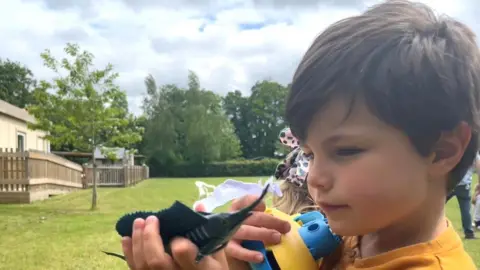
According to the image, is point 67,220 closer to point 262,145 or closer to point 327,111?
point 327,111

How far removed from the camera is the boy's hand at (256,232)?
4.22ft

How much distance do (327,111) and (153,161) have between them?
6162cm

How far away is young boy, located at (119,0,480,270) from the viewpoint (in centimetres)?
111

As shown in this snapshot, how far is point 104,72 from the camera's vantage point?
56.1 ft

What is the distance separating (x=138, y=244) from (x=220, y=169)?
58213mm

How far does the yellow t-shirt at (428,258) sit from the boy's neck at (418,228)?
3 cm

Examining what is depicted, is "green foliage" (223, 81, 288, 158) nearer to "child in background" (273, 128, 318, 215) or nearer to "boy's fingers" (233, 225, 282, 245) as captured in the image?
"child in background" (273, 128, 318, 215)

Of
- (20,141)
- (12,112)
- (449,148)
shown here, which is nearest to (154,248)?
(449,148)

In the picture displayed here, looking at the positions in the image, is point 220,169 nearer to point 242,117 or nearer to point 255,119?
point 255,119

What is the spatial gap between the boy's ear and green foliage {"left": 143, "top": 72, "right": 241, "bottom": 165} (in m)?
59.5

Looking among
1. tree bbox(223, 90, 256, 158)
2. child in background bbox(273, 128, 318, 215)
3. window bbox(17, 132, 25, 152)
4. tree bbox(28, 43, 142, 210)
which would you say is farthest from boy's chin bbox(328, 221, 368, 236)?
tree bbox(223, 90, 256, 158)

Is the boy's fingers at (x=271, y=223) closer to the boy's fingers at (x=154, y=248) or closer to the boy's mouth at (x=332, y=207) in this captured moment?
the boy's mouth at (x=332, y=207)

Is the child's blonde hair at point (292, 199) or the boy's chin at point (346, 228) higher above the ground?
the boy's chin at point (346, 228)

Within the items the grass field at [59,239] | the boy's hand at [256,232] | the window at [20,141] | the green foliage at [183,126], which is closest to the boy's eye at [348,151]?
the boy's hand at [256,232]
